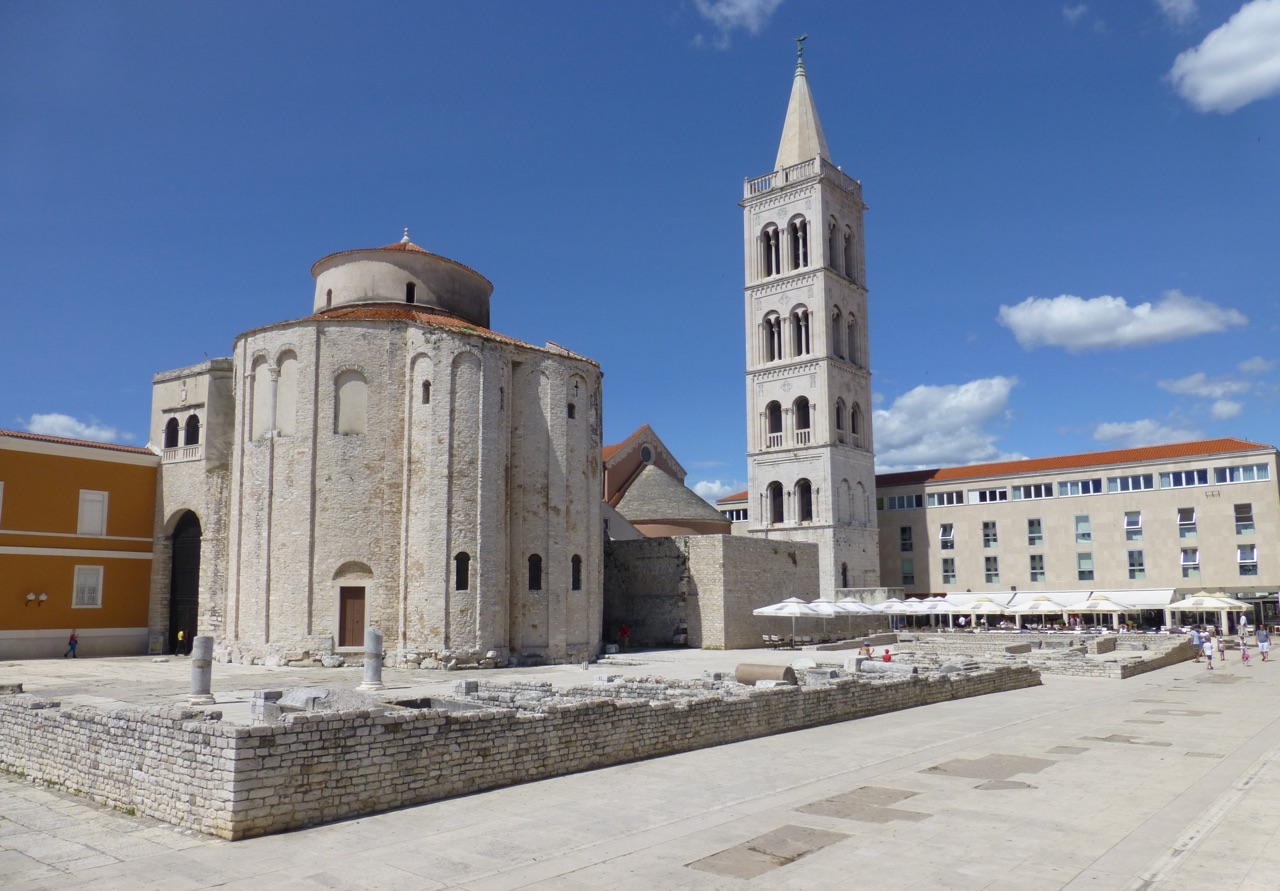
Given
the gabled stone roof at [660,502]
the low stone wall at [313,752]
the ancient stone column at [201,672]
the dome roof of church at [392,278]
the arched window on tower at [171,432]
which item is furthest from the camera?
the gabled stone roof at [660,502]

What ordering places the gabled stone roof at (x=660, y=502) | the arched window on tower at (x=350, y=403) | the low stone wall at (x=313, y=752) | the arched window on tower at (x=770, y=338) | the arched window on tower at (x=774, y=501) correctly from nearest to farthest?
1. the low stone wall at (x=313, y=752)
2. the arched window on tower at (x=350, y=403)
3. the gabled stone roof at (x=660, y=502)
4. the arched window on tower at (x=774, y=501)
5. the arched window on tower at (x=770, y=338)

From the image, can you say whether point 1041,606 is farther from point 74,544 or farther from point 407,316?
point 74,544

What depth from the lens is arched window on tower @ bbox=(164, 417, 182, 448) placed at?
37.8 m

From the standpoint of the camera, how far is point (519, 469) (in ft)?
106

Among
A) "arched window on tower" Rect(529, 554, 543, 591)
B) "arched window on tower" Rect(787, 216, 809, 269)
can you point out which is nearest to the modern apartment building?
"arched window on tower" Rect(787, 216, 809, 269)

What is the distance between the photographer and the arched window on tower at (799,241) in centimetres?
5959

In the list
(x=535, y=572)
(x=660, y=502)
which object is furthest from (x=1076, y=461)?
(x=535, y=572)

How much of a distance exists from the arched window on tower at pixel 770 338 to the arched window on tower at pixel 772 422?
3210 mm

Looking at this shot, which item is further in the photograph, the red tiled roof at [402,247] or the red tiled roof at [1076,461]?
the red tiled roof at [1076,461]

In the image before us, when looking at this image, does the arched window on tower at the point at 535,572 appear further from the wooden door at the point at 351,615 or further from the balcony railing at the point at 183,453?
the balcony railing at the point at 183,453

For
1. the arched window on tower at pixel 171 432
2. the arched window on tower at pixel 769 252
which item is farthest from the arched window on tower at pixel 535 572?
the arched window on tower at pixel 769 252

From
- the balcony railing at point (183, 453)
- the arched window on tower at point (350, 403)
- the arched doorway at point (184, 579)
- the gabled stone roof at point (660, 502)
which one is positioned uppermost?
the arched window on tower at point (350, 403)

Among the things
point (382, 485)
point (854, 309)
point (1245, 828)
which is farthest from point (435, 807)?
point (854, 309)

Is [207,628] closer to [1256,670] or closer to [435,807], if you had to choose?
[435,807]
